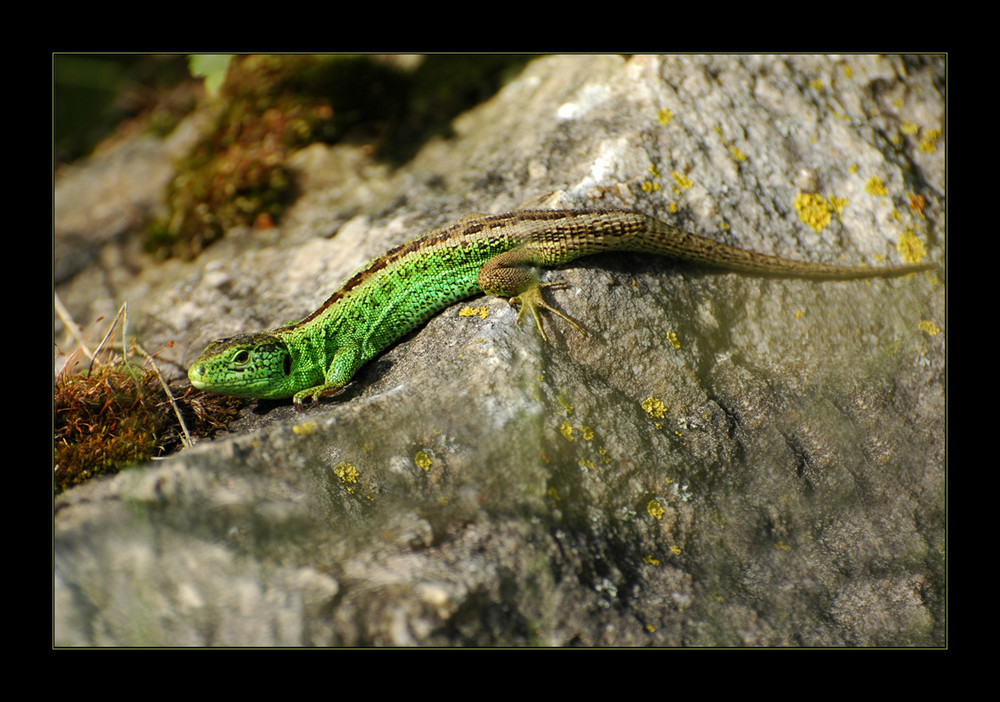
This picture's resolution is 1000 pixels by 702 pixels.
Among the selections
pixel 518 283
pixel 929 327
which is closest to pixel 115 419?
pixel 518 283

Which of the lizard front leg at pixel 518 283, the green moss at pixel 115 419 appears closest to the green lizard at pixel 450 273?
the lizard front leg at pixel 518 283

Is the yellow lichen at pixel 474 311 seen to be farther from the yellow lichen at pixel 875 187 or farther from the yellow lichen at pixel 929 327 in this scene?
the yellow lichen at pixel 875 187

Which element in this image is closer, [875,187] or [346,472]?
[346,472]

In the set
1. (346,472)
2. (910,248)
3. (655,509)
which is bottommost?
(655,509)

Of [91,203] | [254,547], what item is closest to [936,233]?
[254,547]

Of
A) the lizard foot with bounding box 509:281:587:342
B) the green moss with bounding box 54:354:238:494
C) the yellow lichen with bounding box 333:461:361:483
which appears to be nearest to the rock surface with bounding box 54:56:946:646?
the yellow lichen with bounding box 333:461:361:483

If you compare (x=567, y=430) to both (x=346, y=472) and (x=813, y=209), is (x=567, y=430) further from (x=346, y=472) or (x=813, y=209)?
(x=813, y=209)
